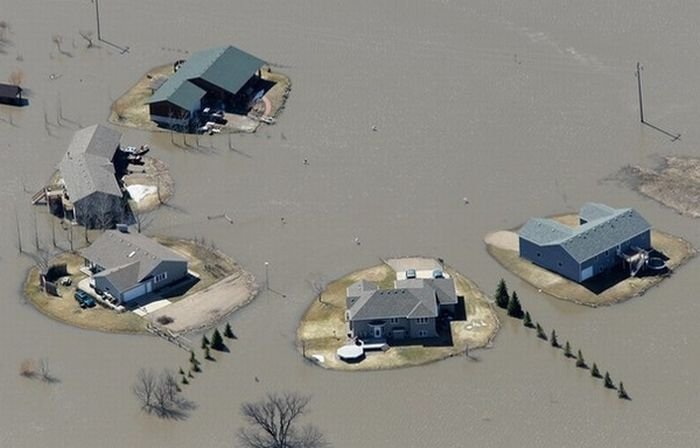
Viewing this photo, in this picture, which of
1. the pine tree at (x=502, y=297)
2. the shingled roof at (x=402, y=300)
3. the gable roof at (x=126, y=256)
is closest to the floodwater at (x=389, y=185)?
the pine tree at (x=502, y=297)

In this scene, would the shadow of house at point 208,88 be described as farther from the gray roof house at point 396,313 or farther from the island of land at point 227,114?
the gray roof house at point 396,313

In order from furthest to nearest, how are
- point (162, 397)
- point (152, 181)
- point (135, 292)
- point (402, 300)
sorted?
point (152, 181)
point (135, 292)
point (402, 300)
point (162, 397)

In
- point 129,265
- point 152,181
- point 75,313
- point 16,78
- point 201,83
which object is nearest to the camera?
point 75,313

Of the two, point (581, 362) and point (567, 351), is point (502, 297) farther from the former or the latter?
point (581, 362)

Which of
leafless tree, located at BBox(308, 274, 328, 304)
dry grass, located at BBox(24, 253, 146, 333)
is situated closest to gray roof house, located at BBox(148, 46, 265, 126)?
dry grass, located at BBox(24, 253, 146, 333)

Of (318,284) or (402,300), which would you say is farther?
(318,284)

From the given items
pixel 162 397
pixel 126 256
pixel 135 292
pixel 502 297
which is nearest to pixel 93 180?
pixel 126 256

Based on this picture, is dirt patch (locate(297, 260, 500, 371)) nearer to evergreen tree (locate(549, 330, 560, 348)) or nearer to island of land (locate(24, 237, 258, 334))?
evergreen tree (locate(549, 330, 560, 348))
